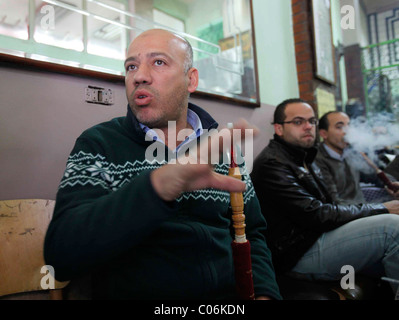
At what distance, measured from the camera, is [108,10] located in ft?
5.63

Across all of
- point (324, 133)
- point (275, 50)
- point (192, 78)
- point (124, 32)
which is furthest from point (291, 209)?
point (275, 50)

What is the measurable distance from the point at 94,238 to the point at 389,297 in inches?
77.4

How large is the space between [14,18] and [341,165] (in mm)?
3047

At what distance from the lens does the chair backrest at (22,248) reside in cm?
104

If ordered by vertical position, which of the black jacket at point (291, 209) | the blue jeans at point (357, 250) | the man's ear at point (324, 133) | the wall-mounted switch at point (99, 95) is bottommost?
the blue jeans at point (357, 250)

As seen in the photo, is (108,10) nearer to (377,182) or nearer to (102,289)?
(102,289)

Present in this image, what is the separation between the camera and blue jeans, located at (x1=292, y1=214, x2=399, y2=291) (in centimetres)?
167

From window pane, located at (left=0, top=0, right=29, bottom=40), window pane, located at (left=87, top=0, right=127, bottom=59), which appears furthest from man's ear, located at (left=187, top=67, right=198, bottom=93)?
window pane, located at (left=0, top=0, right=29, bottom=40)

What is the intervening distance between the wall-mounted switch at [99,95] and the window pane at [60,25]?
0.26m

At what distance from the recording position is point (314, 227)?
181cm

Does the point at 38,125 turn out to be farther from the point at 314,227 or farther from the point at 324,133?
the point at 324,133

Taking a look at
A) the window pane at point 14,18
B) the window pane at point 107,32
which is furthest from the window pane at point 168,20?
the window pane at point 14,18

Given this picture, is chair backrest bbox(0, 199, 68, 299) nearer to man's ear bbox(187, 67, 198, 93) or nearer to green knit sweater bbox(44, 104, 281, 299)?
green knit sweater bbox(44, 104, 281, 299)

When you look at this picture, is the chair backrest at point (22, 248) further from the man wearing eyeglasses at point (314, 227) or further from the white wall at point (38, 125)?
the man wearing eyeglasses at point (314, 227)
